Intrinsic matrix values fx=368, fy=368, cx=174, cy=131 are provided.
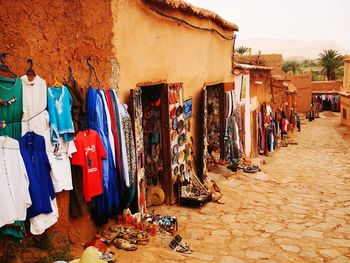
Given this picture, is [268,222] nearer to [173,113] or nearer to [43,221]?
[173,113]

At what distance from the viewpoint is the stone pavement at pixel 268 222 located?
5.18 meters

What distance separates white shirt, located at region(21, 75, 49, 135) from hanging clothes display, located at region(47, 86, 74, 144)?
7 centimetres

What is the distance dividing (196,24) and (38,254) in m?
5.67

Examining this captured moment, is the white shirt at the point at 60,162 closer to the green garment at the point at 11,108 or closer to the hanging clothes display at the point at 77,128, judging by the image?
the hanging clothes display at the point at 77,128

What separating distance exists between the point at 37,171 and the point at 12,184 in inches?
12.2

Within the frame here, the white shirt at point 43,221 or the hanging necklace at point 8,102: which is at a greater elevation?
the hanging necklace at point 8,102

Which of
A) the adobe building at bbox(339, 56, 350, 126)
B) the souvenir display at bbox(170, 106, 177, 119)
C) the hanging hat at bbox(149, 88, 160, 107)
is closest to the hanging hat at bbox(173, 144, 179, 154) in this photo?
the souvenir display at bbox(170, 106, 177, 119)

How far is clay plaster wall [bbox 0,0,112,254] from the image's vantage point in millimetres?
3778

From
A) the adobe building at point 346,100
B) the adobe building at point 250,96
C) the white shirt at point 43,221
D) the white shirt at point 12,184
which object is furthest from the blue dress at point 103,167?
the adobe building at point 346,100

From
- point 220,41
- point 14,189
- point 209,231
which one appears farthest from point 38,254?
point 220,41

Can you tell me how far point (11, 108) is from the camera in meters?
3.73

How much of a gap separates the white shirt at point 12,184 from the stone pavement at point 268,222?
4.85 ft

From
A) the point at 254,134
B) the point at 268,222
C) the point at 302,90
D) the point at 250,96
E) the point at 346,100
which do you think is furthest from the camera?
the point at 302,90

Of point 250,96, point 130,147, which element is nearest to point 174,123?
point 130,147
